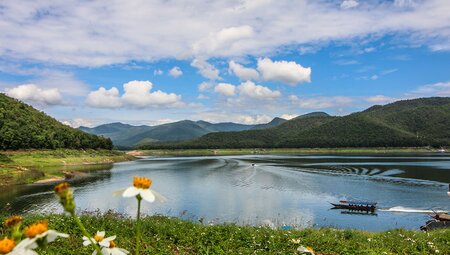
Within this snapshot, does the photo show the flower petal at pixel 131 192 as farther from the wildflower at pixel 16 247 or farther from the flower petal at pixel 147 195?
the wildflower at pixel 16 247

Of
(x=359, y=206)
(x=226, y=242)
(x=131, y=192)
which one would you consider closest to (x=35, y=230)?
(x=131, y=192)

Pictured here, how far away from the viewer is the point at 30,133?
115 m

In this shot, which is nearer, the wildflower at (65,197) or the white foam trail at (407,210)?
the wildflower at (65,197)

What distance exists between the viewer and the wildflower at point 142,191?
2.16 metres

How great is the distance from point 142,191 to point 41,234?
60 centimetres

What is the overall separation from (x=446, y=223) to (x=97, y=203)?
39518 mm

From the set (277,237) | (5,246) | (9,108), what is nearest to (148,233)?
(277,237)

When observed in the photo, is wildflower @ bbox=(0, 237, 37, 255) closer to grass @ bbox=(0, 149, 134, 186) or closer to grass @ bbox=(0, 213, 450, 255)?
grass @ bbox=(0, 213, 450, 255)

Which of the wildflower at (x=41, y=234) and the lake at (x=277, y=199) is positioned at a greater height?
the wildflower at (x=41, y=234)

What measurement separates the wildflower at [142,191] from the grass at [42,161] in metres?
71.7

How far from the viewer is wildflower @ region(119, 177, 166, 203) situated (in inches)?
85.0

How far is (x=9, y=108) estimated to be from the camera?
132375mm

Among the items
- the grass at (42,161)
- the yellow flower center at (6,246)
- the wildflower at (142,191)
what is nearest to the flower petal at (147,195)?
the wildflower at (142,191)

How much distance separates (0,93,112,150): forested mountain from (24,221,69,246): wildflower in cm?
11590
